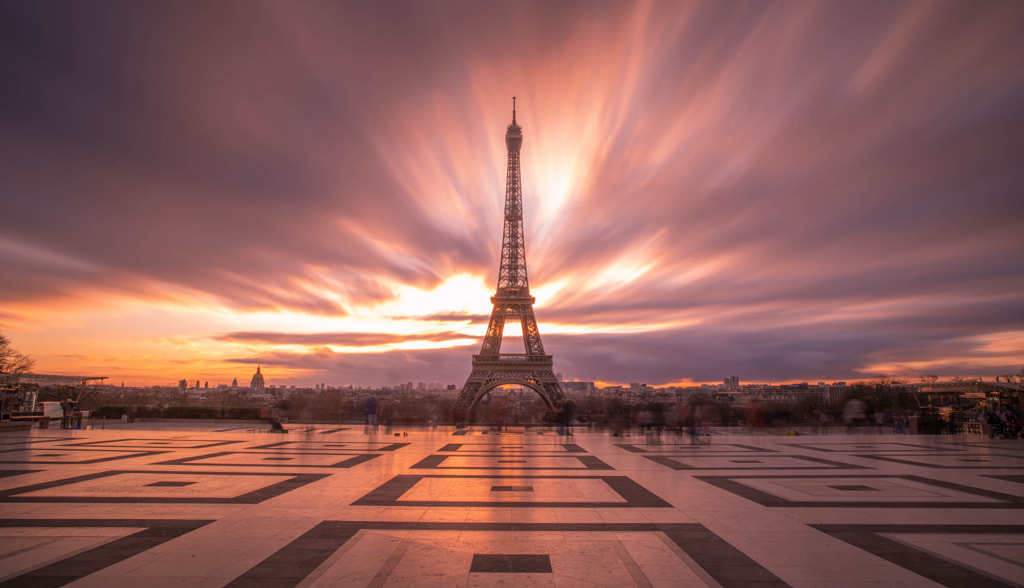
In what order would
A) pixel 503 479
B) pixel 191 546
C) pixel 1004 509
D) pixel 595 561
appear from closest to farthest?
pixel 595 561 < pixel 191 546 < pixel 1004 509 < pixel 503 479

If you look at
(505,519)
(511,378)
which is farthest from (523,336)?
(505,519)

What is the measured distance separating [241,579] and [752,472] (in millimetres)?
12658

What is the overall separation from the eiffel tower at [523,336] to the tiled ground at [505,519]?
32.4 m

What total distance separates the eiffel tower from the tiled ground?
3244 cm

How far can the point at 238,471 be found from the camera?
13445 mm

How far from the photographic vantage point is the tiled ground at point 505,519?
6004 millimetres

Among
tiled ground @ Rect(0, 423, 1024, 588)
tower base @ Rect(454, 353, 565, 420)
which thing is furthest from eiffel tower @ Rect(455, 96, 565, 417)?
tiled ground @ Rect(0, 423, 1024, 588)

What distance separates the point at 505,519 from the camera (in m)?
8.53

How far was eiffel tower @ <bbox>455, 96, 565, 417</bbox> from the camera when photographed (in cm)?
4935

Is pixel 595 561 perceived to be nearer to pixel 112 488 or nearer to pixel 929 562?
pixel 929 562

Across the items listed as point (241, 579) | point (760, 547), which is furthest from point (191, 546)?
point (760, 547)

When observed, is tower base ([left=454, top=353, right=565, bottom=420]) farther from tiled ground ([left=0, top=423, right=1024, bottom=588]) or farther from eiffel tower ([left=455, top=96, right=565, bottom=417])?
tiled ground ([left=0, top=423, right=1024, bottom=588])

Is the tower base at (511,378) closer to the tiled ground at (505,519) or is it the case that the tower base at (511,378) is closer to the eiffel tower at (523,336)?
the eiffel tower at (523,336)

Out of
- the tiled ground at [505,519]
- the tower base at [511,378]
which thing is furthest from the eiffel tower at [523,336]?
the tiled ground at [505,519]
